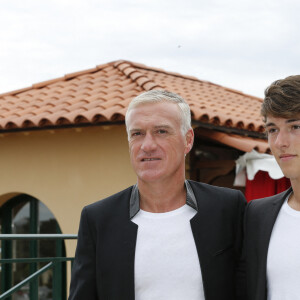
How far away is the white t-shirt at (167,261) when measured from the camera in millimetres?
1891

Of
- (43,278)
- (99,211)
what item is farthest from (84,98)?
(99,211)

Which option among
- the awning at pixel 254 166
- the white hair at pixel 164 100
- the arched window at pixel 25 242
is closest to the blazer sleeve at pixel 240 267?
the white hair at pixel 164 100

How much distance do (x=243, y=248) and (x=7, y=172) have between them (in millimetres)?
6047

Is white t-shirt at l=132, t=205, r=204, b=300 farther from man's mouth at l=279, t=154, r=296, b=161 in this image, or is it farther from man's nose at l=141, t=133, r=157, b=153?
man's mouth at l=279, t=154, r=296, b=161

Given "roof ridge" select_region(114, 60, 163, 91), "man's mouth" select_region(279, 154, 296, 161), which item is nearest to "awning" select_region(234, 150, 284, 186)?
"roof ridge" select_region(114, 60, 163, 91)

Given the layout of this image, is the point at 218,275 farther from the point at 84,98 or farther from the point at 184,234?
the point at 84,98

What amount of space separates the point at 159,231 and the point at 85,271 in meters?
0.34

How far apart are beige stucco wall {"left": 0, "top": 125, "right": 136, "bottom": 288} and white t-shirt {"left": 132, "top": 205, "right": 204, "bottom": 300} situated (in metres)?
4.56

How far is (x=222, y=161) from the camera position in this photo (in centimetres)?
660

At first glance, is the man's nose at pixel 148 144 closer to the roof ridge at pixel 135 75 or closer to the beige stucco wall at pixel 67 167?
the beige stucco wall at pixel 67 167

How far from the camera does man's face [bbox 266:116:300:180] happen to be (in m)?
1.89

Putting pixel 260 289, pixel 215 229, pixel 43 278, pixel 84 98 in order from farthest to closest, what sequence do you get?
1. pixel 43 278
2. pixel 84 98
3. pixel 215 229
4. pixel 260 289

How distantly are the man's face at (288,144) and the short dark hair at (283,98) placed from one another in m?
0.03

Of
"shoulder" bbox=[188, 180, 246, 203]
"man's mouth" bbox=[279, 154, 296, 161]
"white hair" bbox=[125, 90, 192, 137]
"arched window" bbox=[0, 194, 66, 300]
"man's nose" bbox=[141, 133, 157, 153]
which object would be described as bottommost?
"arched window" bbox=[0, 194, 66, 300]
